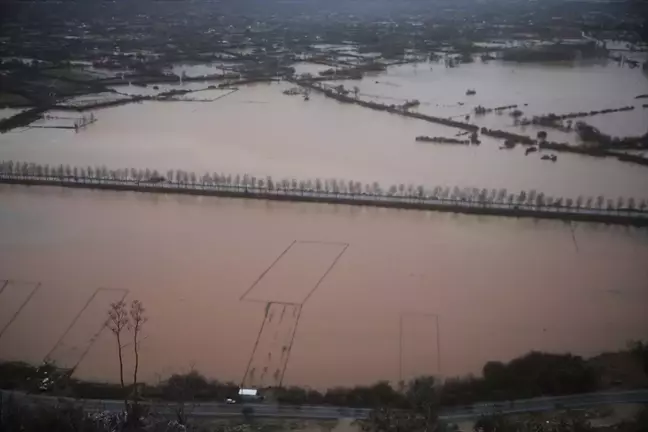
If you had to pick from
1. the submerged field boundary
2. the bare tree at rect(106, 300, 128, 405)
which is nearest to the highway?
the bare tree at rect(106, 300, 128, 405)

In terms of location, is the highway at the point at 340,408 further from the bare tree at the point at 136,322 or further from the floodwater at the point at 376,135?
the floodwater at the point at 376,135

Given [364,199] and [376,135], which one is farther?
[376,135]

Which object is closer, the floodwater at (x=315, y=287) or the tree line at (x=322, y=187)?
the floodwater at (x=315, y=287)

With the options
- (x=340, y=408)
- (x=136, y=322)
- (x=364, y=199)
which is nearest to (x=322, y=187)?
(x=364, y=199)

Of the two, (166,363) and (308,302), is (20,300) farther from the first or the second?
(308,302)

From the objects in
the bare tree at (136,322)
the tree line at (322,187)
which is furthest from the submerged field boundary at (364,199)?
the bare tree at (136,322)

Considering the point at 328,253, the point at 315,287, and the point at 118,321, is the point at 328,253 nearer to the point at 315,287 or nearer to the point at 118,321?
the point at 315,287

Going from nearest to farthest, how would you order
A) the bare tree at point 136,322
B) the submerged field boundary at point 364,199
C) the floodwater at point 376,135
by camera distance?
1. the bare tree at point 136,322
2. the submerged field boundary at point 364,199
3. the floodwater at point 376,135
